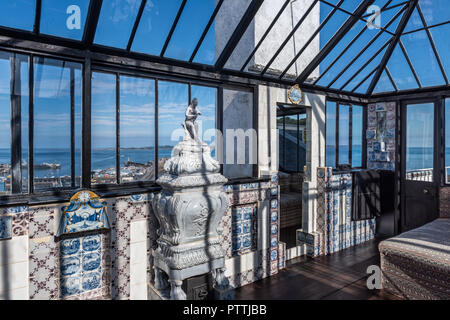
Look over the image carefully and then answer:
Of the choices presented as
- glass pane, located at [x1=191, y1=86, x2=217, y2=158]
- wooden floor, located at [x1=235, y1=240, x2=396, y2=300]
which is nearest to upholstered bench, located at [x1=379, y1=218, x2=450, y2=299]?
wooden floor, located at [x1=235, y1=240, x2=396, y2=300]

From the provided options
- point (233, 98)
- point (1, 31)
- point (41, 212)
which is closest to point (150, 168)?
point (41, 212)

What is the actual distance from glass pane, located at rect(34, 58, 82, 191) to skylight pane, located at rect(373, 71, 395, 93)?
6.63 m

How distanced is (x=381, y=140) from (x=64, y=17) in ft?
23.4

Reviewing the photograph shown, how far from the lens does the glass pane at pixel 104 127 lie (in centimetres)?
411

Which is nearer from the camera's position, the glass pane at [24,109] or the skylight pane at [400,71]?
the glass pane at [24,109]

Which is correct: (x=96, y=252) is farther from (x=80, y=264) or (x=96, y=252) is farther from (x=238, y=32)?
(x=238, y=32)

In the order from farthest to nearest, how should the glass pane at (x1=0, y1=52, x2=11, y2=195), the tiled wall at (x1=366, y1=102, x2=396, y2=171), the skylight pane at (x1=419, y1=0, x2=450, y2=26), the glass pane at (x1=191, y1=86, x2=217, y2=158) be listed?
1. the tiled wall at (x1=366, y1=102, x2=396, y2=171)
2. the skylight pane at (x1=419, y1=0, x2=450, y2=26)
3. the glass pane at (x1=191, y1=86, x2=217, y2=158)
4. the glass pane at (x1=0, y1=52, x2=11, y2=195)

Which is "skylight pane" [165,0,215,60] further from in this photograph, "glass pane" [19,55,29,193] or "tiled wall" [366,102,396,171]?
"tiled wall" [366,102,396,171]

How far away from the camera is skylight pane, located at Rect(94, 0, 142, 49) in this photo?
3654mm

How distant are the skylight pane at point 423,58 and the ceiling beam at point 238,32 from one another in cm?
390

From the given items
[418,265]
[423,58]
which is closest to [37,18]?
[418,265]

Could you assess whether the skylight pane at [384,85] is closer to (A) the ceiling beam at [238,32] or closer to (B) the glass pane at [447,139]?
(B) the glass pane at [447,139]

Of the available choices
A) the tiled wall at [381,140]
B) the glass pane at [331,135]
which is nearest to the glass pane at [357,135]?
the tiled wall at [381,140]

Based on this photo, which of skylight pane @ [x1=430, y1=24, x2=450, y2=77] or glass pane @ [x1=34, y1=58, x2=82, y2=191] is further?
skylight pane @ [x1=430, y1=24, x2=450, y2=77]
